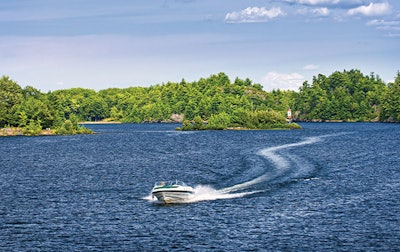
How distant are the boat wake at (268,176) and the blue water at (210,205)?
15cm

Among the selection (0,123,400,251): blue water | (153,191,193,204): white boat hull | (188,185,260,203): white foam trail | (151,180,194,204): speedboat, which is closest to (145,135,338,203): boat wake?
(188,185,260,203): white foam trail

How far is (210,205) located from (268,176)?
24896 mm

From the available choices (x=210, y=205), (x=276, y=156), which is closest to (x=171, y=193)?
(x=210, y=205)

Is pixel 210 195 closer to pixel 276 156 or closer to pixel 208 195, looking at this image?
pixel 208 195

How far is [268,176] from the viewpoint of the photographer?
9838 centimetres

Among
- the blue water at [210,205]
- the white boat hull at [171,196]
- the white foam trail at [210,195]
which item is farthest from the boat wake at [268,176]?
the white boat hull at [171,196]

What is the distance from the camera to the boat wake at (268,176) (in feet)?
270

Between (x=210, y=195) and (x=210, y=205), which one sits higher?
(x=210, y=195)

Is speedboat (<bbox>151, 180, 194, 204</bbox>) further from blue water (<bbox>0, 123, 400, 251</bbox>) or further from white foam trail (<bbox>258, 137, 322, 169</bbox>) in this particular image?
white foam trail (<bbox>258, 137, 322, 169</bbox>)

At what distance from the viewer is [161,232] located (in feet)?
202

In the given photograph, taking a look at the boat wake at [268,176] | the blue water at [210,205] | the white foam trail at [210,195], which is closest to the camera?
the blue water at [210,205]

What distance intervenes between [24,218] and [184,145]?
10963cm

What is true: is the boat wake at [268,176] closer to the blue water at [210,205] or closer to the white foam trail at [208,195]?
the white foam trail at [208,195]

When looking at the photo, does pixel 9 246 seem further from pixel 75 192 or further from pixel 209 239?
pixel 75 192
